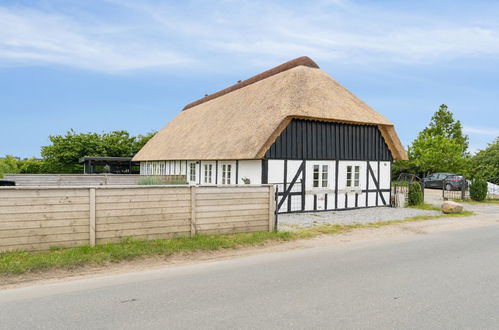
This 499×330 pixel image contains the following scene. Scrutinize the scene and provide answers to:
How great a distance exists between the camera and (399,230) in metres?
11.5

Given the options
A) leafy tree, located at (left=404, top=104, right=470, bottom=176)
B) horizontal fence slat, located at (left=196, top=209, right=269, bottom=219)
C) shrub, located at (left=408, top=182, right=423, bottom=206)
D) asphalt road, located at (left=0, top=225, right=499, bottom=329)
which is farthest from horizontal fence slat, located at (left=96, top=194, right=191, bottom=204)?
leafy tree, located at (left=404, top=104, right=470, bottom=176)

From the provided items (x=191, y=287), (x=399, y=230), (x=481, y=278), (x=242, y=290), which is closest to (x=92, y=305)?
(x=191, y=287)

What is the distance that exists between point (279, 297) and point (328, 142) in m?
11.5

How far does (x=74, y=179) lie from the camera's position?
2044 centimetres

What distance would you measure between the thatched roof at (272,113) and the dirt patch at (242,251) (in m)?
4.88

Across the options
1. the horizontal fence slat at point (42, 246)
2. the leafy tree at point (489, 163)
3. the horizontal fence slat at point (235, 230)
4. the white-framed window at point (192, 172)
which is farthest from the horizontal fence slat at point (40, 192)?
the leafy tree at point (489, 163)

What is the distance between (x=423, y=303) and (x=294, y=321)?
6.31 feet

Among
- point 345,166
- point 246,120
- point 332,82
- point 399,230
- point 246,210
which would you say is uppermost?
point 332,82

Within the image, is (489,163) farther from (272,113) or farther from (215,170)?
(215,170)

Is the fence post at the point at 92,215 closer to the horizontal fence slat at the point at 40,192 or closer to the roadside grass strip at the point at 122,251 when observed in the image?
the horizontal fence slat at the point at 40,192

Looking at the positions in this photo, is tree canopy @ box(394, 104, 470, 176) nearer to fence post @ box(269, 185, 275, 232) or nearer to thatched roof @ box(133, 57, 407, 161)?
thatched roof @ box(133, 57, 407, 161)

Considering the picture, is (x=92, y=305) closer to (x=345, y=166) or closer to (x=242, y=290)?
(x=242, y=290)

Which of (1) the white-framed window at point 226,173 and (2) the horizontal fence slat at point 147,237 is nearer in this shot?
(2) the horizontal fence slat at point 147,237

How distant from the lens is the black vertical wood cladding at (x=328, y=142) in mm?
14773
